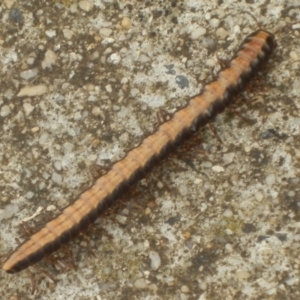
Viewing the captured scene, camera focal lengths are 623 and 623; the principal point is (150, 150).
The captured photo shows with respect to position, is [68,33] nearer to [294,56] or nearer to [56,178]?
[56,178]

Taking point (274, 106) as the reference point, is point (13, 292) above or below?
below

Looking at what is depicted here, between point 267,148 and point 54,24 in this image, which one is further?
point 54,24

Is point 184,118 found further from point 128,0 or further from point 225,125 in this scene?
point 128,0

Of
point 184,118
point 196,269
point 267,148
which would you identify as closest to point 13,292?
point 196,269

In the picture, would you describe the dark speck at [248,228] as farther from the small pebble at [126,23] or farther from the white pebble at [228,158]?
the small pebble at [126,23]

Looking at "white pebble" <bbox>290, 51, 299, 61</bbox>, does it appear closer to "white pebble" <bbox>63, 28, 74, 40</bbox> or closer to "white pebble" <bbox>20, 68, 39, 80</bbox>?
"white pebble" <bbox>63, 28, 74, 40</bbox>

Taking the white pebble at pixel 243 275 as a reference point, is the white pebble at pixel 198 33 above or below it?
above

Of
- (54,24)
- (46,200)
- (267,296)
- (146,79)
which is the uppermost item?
(54,24)

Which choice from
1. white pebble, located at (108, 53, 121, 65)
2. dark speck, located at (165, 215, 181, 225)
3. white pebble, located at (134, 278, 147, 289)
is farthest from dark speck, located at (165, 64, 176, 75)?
white pebble, located at (134, 278, 147, 289)

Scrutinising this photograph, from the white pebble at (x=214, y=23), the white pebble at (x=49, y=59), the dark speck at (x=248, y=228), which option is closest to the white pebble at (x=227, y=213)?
the dark speck at (x=248, y=228)
